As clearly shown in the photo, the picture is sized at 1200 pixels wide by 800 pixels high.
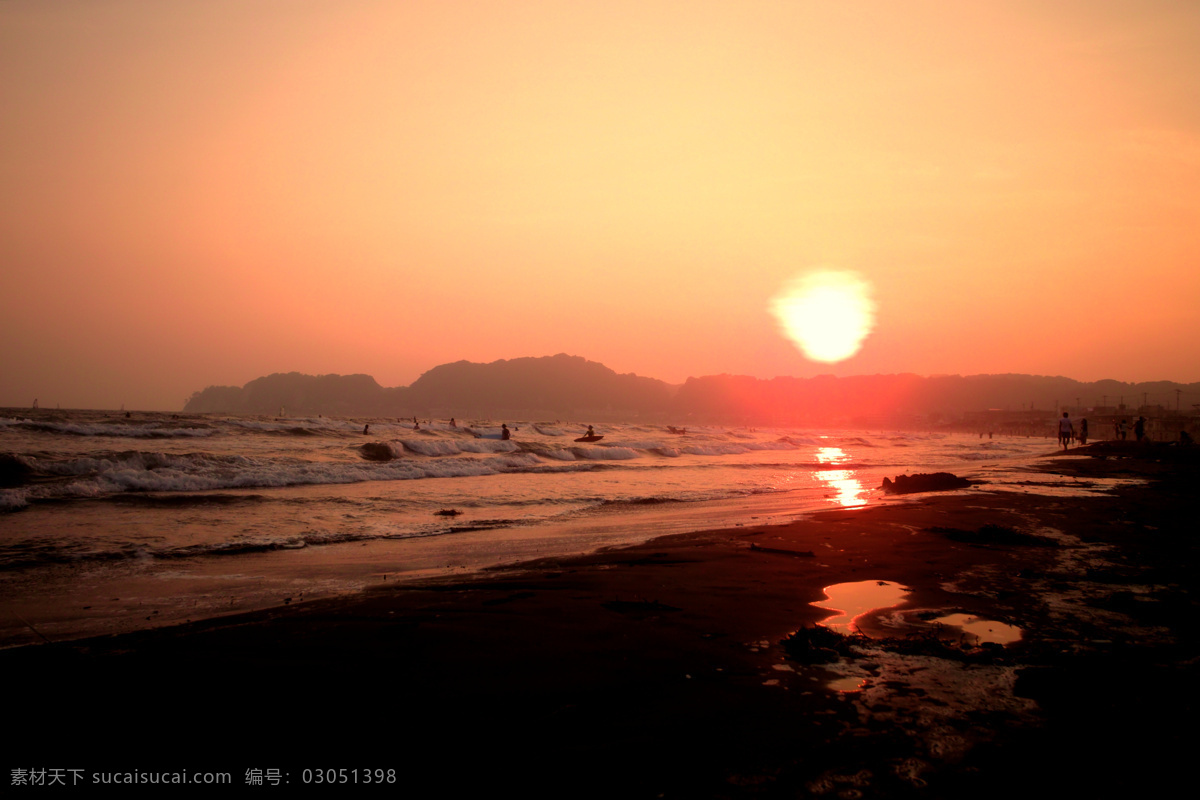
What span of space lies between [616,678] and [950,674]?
2.12 meters

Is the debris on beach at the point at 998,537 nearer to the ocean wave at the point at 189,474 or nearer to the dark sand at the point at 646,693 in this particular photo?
the dark sand at the point at 646,693

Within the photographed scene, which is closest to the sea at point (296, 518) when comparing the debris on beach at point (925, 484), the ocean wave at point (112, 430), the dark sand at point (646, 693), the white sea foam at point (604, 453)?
the debris on beach at point (925, 484)

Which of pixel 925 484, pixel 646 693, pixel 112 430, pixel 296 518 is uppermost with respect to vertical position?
pixel 112 430

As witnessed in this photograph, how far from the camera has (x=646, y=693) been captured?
3.61 metres

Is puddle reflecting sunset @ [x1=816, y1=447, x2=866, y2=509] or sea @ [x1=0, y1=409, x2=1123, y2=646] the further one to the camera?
puddle reflecting sunset @ [x1=816, y1=447, x2=866, y2=509]

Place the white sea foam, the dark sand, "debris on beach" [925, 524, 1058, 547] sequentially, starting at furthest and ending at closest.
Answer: the white sea foam
"debris on beach" [925, 524, 1058, 547]
the dark sand

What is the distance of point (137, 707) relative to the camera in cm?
350

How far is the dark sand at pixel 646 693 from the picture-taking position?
9.08 ft

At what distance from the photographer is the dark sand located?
2768 mm

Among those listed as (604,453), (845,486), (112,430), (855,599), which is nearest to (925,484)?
(845,486)

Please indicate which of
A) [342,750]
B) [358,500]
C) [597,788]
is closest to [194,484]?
[358,500]

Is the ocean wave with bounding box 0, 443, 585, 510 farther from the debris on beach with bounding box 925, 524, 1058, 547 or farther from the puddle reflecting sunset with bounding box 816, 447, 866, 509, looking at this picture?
the debris on beach with bounding box 925, 524, 1058, 547

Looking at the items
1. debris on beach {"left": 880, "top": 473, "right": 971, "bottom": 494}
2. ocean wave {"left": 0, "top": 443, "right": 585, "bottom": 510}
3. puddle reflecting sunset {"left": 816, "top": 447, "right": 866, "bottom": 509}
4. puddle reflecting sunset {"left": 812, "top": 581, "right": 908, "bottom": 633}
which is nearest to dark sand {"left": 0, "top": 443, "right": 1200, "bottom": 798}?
puddle reflecting sunset {"left": 812, "top": 581, "right": 908, "bottom": 633}

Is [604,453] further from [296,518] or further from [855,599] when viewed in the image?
[855,599]
